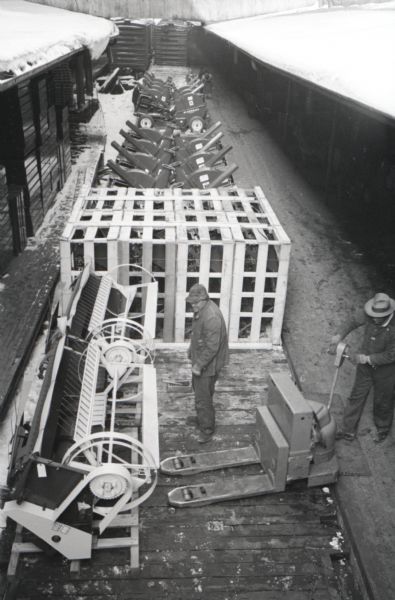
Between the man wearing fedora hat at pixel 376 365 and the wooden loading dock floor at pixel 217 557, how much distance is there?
3.18 ft

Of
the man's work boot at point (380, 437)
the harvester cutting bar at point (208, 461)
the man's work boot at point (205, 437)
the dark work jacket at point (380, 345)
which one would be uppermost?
the dark work jacket at point (380, 345)

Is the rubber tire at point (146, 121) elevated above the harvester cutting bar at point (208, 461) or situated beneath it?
elevated above

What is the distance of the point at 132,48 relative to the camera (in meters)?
24.8

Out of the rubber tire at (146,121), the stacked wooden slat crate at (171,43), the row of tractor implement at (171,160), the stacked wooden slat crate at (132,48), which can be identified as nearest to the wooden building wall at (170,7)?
the stacked wooden slat crate at (132,48)

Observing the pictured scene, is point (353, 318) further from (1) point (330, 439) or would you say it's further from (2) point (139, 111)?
(2) point (139, 111)

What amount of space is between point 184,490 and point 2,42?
19.5 feet

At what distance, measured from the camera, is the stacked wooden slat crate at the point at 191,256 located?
6973mm

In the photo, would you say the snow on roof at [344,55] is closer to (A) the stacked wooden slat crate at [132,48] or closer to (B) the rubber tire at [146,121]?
(B) the rubber tire at [146,121]

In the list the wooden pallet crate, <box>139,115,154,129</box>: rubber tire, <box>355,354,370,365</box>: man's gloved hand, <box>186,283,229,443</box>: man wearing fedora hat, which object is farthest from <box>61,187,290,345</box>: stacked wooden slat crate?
<box>139,115,154,129</box>: rubber tire

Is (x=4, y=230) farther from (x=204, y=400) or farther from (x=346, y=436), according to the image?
(x=346, y=436)

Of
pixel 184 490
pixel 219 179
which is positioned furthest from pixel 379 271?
pixel 184 490

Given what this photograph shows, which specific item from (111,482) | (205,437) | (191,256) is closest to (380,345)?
(205,437)

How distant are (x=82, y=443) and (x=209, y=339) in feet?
5.63

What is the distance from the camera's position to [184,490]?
16.7 feet
